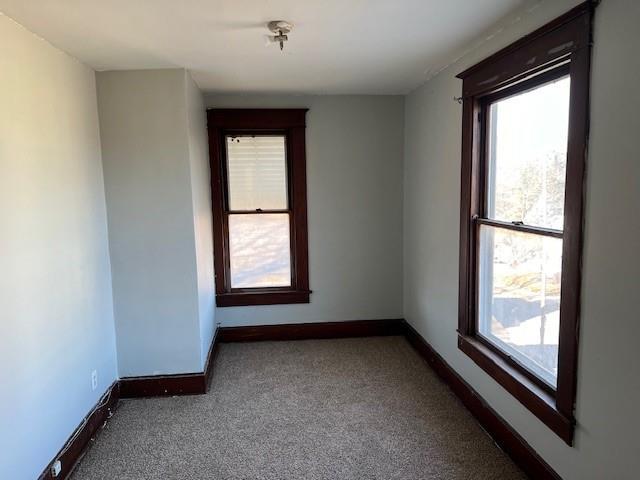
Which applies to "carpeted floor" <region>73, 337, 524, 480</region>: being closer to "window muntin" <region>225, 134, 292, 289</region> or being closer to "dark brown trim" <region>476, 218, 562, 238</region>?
"window muntin" <region>225, 134, 292, 289</region>

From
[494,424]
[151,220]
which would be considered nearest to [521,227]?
[494,424]

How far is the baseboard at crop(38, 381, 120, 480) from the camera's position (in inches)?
91.5

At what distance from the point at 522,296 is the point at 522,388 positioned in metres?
0.49

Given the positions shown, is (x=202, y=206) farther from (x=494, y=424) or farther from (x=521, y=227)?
(x=494, y=424)

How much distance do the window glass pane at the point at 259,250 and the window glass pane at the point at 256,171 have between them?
139 millimetres

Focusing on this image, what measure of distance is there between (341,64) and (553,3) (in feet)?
4.76

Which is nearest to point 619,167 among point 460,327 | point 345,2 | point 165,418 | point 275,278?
point 345,2

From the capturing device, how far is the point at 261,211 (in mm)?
4230

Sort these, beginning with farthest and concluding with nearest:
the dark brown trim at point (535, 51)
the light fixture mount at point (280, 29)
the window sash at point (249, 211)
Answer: the window sash at point (249, 211) < the light fixture mount at point (280, 29) < the dark brown trim at point (535, 51)

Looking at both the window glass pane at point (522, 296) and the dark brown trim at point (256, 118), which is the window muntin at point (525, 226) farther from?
the dark brown trim at point (256, 118)

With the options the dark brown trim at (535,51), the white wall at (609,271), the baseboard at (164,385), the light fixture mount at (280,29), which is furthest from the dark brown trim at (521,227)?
the baseboard at (164,385)

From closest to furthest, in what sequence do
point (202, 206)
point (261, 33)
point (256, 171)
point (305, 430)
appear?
1. point (261, 33)
2. point (305, 430)
3. point (202, 206)
4. point (256, 171)

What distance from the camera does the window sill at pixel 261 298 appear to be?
13.9 ft

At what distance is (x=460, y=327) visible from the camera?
9.87 ft
